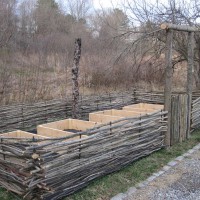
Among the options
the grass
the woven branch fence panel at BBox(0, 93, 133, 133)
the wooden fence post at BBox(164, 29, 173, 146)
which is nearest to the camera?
the grass

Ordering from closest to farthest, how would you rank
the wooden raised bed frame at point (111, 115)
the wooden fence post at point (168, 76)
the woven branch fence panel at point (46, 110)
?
the wooden fence post at point (168, 76) → the wooden raised bed frame at point (111, 115) → the woven branch fence panel at point (46, 110)

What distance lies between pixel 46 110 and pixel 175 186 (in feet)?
12.4

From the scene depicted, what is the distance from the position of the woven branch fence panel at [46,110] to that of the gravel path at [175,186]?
3.26 m

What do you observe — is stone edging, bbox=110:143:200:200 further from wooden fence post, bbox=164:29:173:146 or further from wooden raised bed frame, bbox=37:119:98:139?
wooden raised bed frame, bbox=37:119:98:139

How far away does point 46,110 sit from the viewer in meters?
7.14

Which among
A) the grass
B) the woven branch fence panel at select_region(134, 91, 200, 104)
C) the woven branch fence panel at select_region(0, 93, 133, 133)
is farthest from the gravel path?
the woven branch fence panel at select_region(134, 91, 200, 104)

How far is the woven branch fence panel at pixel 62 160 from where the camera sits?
345 cm

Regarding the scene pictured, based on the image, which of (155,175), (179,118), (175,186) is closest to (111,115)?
(179,118)

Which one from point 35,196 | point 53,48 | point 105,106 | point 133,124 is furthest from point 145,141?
point 53,48

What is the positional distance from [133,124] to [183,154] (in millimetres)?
1363

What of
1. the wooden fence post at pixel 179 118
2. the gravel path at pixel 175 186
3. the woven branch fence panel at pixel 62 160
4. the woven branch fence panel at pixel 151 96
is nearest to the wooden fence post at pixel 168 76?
the wooden fence post at pixel 179 118

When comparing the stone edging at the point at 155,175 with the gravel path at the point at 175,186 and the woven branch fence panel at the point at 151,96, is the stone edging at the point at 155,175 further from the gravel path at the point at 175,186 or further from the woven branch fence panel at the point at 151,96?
the woven branch fence panel at the point at 151,96

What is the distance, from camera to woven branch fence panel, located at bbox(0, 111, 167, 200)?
11.3ft

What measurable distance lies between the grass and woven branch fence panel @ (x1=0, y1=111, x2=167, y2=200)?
89 mm
